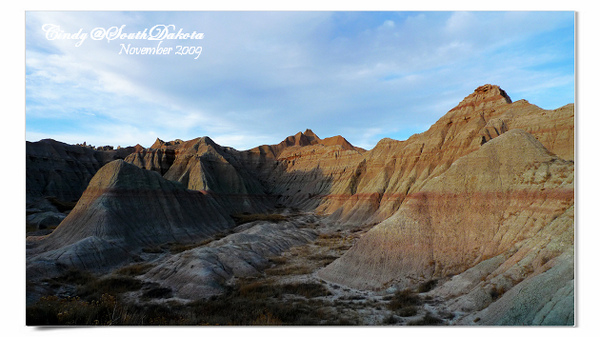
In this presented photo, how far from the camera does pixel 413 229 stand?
1780 cm

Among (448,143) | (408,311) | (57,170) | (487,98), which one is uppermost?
(487,98)

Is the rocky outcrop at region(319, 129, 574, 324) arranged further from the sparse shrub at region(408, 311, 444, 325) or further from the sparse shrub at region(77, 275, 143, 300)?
the sparse shrub at region(77, 275, 143, 300)

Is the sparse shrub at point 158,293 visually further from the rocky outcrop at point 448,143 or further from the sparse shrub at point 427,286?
the rocky outcrop at point 448,143

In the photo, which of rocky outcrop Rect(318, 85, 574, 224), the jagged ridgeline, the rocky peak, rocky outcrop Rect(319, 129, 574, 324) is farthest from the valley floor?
the rocky peak

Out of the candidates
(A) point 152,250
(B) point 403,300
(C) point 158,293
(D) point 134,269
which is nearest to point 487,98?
Result: (B) point 403,300

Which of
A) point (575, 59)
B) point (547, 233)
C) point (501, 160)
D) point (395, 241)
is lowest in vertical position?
point (395, 241)

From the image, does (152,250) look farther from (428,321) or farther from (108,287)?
(428,321)

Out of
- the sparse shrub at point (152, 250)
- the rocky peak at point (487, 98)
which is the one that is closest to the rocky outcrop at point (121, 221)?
the sparse shrub at point (152, 250)

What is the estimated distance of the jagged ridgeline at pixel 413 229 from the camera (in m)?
12.0

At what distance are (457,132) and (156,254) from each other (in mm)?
42316

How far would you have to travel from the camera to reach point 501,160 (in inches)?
699

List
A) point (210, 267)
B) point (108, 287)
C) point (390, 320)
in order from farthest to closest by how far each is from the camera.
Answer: point (210, 267) < point (108, 287) < point (390, 320)

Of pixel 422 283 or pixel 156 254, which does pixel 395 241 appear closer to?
pixel 422 283

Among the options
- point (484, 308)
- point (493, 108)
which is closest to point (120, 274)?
point (484, 308)
